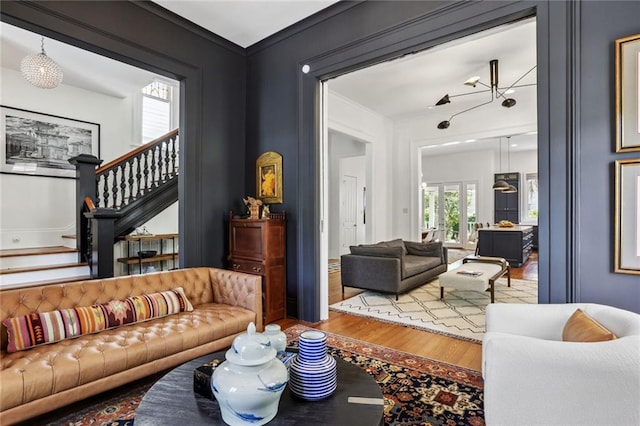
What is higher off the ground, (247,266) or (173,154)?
(173,154)

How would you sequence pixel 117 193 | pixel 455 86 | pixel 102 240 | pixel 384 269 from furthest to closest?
pixel 455 86 < pixel 117 193 < pixel 384 269 < pixel 102 240

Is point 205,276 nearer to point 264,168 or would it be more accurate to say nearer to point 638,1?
point 264,168

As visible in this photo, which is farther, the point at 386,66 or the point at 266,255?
the point at 386,66

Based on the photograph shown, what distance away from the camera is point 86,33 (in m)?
3.05

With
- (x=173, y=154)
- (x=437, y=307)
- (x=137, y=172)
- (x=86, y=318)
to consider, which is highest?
(x=173, y=154)

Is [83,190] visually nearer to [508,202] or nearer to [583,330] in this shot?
[583,330]

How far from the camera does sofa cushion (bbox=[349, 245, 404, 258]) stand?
459cm

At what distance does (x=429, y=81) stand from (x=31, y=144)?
21.4ft

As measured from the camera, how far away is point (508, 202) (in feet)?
35.2

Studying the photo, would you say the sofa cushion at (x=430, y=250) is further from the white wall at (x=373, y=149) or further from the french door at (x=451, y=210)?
the french door at (x=451, y=210)

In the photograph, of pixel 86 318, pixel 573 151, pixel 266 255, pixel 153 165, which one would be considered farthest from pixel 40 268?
A: pixel 573 151

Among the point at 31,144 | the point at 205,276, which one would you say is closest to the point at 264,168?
the point at 205,276

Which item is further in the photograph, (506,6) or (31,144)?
(31,144)

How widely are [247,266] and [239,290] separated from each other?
0.81 m
